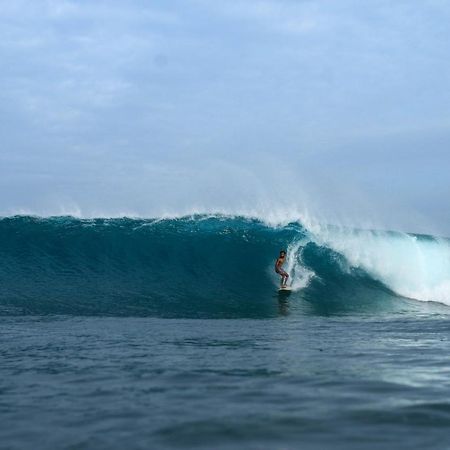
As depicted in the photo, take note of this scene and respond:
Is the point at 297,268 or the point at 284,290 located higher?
the point at 297,268

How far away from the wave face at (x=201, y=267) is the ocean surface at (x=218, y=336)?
0.24ft

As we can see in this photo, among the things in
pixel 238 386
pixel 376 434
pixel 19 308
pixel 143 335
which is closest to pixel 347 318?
pixel 143 335

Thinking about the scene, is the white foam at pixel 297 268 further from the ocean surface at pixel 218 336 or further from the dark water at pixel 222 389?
the dark water at pixel 222 389

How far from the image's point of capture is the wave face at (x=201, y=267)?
50.2 feet

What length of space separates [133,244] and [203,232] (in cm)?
271

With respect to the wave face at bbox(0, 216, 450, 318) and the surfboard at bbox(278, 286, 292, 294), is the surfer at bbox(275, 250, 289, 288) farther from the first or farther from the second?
the wave face at bbox(0, 216, 450, 318)

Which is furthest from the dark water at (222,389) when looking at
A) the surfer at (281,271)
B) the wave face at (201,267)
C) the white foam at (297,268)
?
the white foam at (297,268)

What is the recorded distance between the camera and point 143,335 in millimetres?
10000

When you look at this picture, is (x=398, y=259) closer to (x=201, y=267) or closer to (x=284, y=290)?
(x=284, y=290)

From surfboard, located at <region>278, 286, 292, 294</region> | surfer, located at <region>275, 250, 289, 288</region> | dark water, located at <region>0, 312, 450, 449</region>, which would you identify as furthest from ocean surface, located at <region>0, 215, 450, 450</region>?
surfer, located at <region>275, 250, 289, 288</region>

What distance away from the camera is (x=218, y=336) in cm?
1010

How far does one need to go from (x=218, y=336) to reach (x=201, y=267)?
381 inches

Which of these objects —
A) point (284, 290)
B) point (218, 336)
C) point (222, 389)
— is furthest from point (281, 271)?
point (222, 389)

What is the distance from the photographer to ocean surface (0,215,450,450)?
4.54 meters
